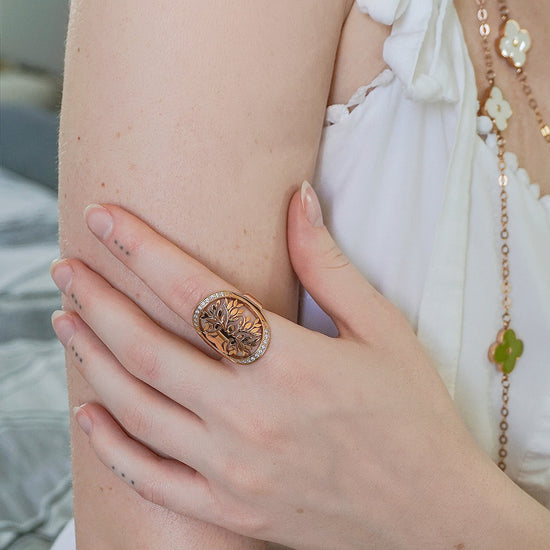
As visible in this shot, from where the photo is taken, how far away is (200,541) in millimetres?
635

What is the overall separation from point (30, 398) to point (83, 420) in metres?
0.86

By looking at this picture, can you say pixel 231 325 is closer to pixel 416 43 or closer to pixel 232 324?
pixel 232 324

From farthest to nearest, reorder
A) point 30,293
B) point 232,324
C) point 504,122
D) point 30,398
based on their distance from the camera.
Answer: point 30,293 < point 30,398 < point 504,122 < point 232,324

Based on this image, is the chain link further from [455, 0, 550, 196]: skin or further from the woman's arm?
the woman's arm

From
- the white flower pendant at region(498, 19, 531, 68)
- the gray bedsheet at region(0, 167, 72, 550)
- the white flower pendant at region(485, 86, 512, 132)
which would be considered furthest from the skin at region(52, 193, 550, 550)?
the gray bedsheet at region(0, 167, 72, 550)

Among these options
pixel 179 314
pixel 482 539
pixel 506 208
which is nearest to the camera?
pixel 179 314

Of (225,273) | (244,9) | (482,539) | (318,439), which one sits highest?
(244,9)

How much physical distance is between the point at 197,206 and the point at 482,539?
1.47 feet

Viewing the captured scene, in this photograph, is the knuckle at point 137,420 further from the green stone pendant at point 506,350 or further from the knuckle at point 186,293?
the green stone pendant at point 506,350

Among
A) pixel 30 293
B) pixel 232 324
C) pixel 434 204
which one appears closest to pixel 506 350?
pixel 434 204

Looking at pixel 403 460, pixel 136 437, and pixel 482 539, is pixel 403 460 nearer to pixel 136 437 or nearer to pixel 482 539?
pixel 482 539

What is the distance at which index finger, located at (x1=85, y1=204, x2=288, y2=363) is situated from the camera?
56cm

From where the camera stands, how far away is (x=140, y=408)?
604mm

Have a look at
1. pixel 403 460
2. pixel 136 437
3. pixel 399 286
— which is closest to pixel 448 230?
pixel 399 286
